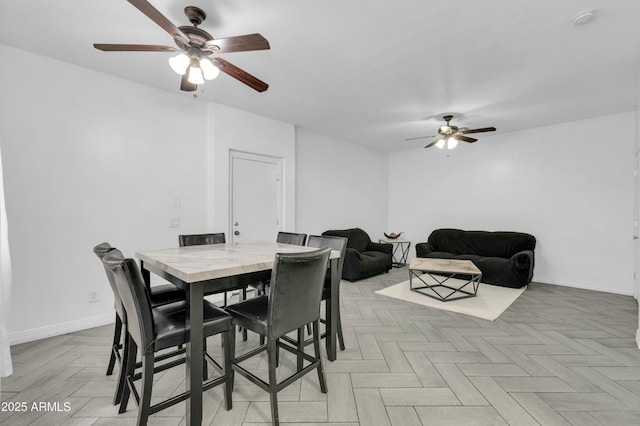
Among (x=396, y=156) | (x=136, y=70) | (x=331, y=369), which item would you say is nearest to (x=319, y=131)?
(x=396, y=156)

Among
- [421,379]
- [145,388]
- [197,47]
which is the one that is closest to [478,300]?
[421,379]

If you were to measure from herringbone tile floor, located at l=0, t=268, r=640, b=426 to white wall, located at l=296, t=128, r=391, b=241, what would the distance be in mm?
2536

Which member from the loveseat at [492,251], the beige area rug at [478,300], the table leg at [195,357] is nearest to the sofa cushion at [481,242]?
the loveseat at [492,251]

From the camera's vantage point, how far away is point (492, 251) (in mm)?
4961

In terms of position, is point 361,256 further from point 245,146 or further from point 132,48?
point 132,48

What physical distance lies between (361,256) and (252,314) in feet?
11.2

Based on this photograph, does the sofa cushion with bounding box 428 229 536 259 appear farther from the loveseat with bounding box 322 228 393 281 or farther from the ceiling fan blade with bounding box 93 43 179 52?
the ceiling fan blade with bounding box 93 43 179 52

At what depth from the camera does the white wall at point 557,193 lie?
13.5 ft

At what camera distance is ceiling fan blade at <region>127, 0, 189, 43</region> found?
1397 millimetres

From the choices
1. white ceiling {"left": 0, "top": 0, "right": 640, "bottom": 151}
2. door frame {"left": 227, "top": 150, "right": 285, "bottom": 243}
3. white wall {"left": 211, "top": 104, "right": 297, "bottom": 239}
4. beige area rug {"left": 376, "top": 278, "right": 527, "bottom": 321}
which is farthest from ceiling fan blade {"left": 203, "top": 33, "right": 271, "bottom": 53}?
beige area rug {"left": 376, "top": 278, "right": 527, "bottom": 321}

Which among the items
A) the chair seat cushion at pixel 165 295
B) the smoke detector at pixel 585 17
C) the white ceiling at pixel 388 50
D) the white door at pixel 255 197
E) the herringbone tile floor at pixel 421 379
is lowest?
the herringbone tile floor at pixel 421 379

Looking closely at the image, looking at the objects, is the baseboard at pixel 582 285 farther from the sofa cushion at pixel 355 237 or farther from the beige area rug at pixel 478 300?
the sofa cushion at pixel 355 237

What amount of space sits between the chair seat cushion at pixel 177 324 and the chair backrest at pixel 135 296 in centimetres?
6

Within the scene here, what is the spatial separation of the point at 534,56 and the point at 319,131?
3.23 meters
